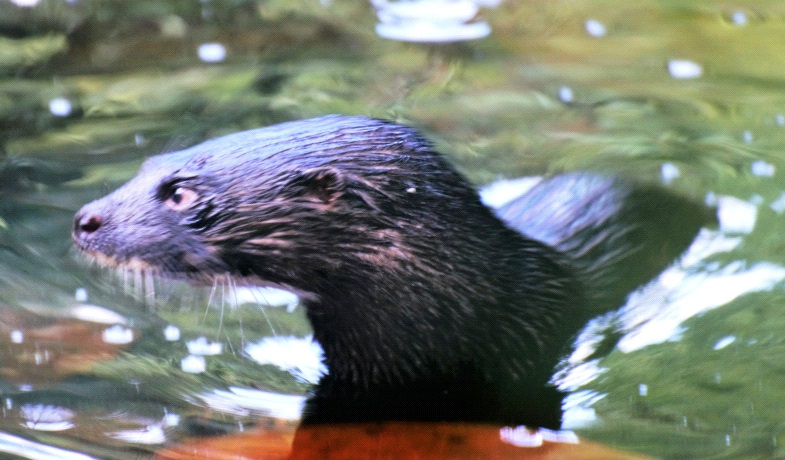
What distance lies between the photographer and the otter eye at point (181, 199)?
2.37 m

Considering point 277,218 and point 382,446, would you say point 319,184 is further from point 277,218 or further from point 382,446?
point 382,446

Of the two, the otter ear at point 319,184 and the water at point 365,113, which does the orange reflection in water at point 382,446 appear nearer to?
the water at point 365,113

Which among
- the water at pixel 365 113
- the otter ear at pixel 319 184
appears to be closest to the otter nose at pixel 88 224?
the water at pixel 365 113

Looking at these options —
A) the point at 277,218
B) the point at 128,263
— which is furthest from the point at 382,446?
the point at 128,263

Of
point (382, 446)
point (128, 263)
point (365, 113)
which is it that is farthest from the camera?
point (365, 113)

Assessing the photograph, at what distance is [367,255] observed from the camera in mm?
2375

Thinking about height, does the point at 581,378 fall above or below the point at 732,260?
below

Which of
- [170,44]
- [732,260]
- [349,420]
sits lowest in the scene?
[349,420]

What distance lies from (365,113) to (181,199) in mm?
1460

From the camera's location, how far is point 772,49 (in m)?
4.16

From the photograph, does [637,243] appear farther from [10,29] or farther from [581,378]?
[10,29]

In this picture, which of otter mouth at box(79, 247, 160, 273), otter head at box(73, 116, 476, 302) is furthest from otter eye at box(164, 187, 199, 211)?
otter mouth at box(79, 247, 160, 273)

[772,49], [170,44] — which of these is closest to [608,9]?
[772,49]

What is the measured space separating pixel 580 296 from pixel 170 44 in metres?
2.42
